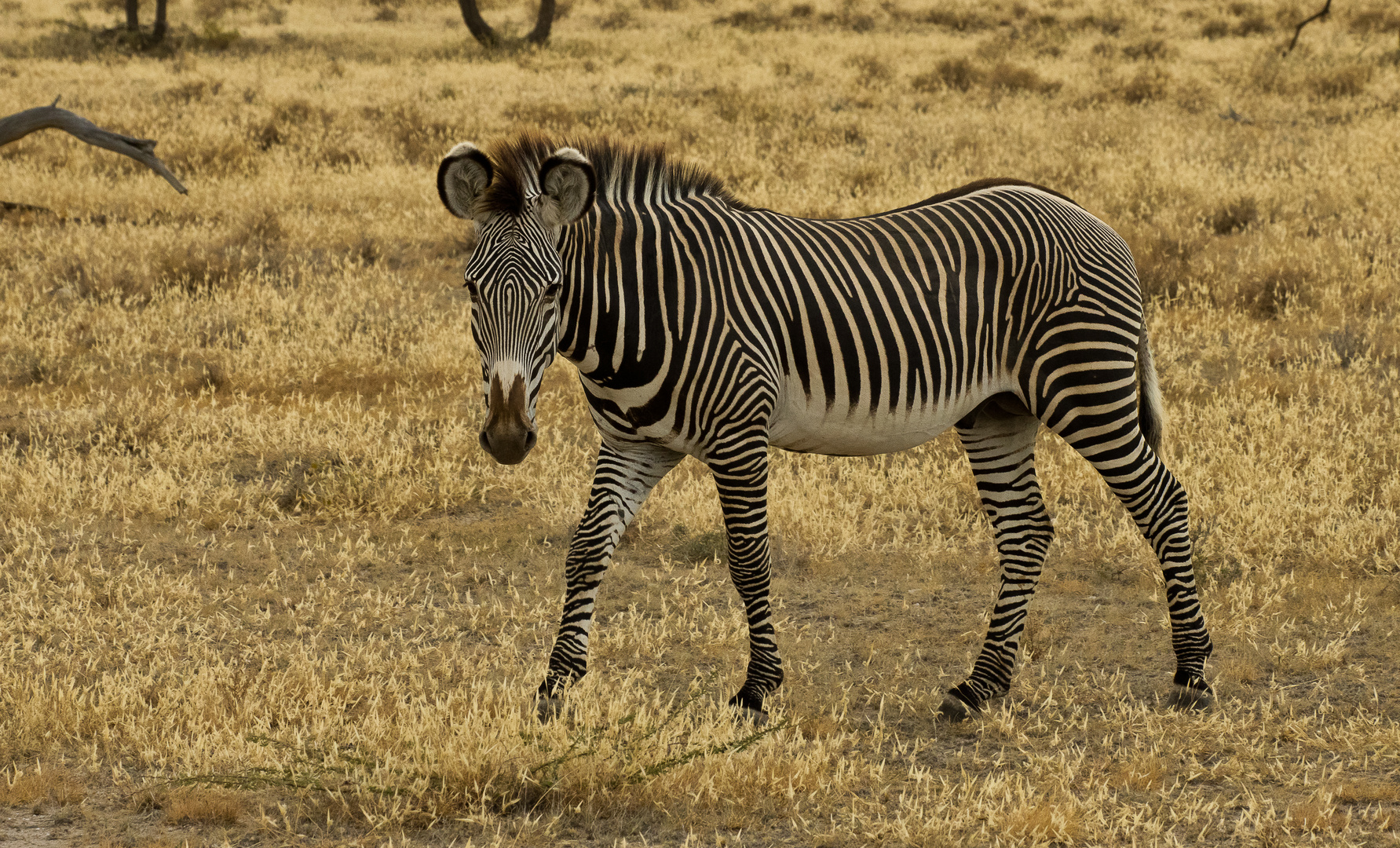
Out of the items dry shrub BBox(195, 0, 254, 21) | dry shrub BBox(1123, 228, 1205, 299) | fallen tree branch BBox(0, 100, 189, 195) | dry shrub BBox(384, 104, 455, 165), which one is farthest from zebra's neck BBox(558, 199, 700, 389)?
dry shrub BBox(195, 0, 254, 21)

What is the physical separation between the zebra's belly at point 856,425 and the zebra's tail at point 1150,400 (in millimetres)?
937

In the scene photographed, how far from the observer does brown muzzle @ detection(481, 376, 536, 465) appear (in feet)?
12.9

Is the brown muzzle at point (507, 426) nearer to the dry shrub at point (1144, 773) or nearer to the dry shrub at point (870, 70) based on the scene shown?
the dry shrub at point (1144, 773)

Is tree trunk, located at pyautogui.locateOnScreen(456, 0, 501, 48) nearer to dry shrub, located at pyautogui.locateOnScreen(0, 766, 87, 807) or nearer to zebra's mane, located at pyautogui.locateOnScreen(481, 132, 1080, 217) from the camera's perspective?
zebra's mane, located at pyautogui.locateOnScreen(481, 132, 1080, 217)

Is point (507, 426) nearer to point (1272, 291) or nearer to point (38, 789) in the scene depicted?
point (38, 789)

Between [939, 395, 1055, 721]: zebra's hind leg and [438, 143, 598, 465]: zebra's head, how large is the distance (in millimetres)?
2012

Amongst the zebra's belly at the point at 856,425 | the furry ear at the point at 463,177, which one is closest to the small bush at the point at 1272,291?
the zebra's belly at the point at 856,425

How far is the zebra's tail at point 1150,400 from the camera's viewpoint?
18.6ft

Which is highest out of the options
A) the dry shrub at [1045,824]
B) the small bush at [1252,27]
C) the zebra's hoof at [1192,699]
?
the small bush at [1252,27]

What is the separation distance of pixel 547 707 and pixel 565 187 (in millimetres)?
1840

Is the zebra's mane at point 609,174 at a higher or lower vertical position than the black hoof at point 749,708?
higher

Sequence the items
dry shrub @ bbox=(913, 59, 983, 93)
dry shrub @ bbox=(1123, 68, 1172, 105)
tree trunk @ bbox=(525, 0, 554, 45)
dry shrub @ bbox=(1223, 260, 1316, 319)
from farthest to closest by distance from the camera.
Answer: tree trunk @ bbox=(525, 0, 554, 45) → dry shrub @ bbox=(913, 59, 983, 93) → dry shrub @ bbox=(1123, 68, 1172, 105) → dry shrub @ bbox=(1223, 260, 1316, 319)

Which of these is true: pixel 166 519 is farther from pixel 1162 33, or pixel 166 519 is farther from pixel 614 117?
pixel 1162 33

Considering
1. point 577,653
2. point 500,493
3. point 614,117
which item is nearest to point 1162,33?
point 614,117
